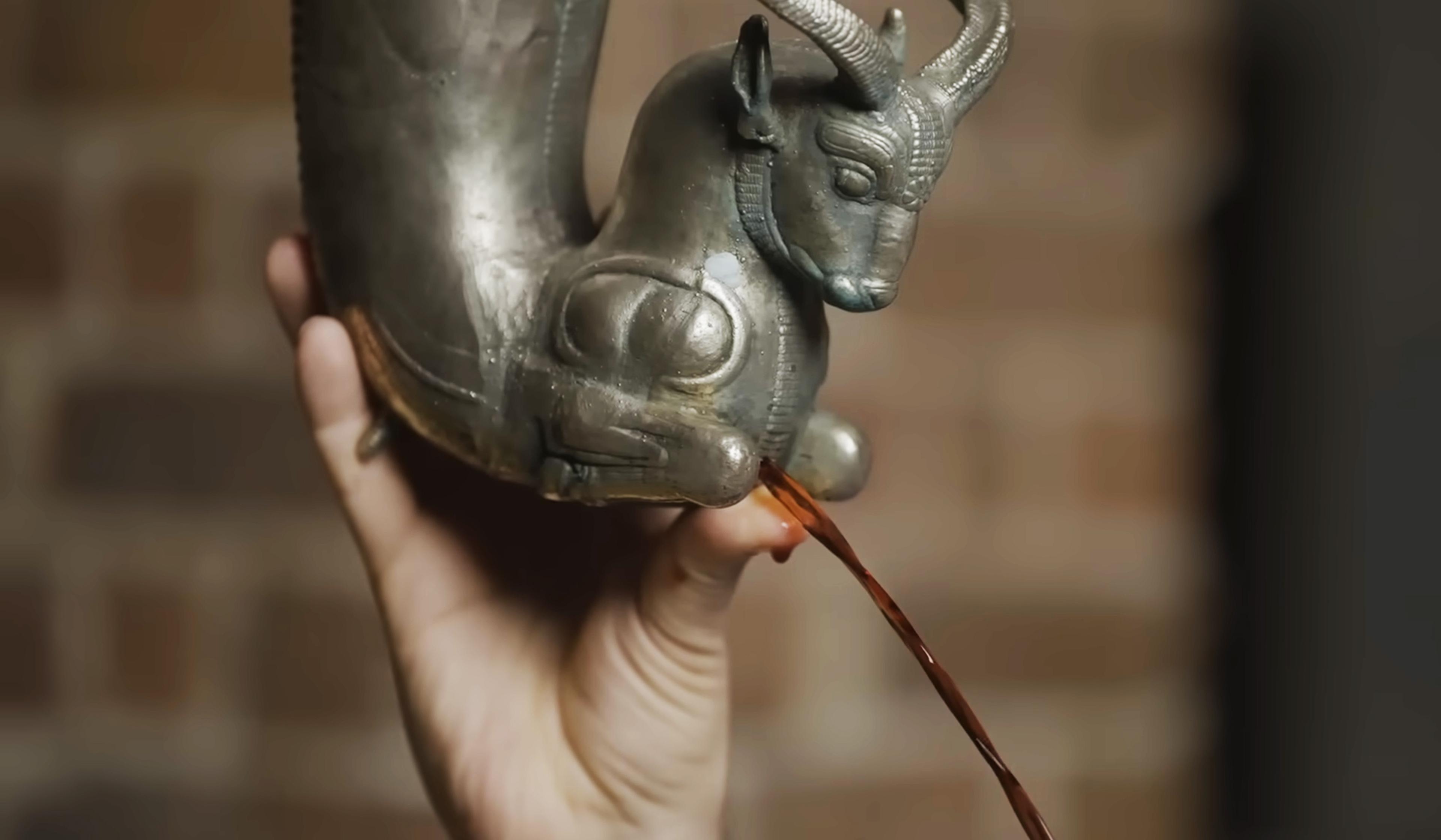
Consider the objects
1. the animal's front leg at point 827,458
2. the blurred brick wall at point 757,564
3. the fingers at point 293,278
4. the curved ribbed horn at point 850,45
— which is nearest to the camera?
the curved ribbed horn at point 850,45

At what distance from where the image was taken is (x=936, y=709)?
1.01 metres

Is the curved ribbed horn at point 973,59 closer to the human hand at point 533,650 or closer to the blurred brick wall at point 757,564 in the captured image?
the human hand at point 533,650

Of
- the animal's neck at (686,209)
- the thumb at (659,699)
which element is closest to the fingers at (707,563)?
the thumb at (659,699)

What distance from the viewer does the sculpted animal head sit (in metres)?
0.45

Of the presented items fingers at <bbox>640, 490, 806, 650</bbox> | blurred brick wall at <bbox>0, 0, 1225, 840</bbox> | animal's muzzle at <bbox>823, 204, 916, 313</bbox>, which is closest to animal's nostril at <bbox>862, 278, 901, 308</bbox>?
animal's muzzle at <bbox>823, 204, 916, 313</bbox>

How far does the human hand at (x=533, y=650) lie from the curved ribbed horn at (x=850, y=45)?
10.6 inches

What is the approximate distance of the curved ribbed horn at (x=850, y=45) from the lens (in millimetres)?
420

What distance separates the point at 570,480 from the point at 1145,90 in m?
0.68

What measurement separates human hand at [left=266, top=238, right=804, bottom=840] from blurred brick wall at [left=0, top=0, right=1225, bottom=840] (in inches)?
9.0

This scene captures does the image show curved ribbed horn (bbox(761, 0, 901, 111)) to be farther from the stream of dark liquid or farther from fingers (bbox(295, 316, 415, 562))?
fingers (bbox(295, 316, 415, 562))

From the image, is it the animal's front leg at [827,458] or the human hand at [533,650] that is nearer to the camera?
the animal's front leg at [827,458]

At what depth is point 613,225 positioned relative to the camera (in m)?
0.50

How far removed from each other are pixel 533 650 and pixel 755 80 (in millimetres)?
381

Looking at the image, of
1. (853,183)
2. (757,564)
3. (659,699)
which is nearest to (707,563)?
(659,699)
